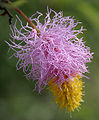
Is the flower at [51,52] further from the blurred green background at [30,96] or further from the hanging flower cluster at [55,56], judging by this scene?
the blurred green background at [30,96]

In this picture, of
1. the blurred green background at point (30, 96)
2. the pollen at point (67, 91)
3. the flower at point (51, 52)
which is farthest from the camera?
the blurred green background at point (30, 96)

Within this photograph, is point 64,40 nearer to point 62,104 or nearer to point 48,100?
point 62,104

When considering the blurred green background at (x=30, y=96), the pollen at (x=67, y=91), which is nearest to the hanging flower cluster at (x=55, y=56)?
the pollen at (x=67, y=91)

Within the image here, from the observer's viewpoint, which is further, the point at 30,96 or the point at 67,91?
the point at 30,96

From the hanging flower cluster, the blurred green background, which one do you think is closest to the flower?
the hanging flower cluster

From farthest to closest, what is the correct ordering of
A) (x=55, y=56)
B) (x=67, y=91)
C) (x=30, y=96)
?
(x=30, y=96) → (x=67, y=91) → (x=55, y=56)

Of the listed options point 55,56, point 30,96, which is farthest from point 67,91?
point 30,96

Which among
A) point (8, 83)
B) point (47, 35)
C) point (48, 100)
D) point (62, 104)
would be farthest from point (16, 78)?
point (47, 35)

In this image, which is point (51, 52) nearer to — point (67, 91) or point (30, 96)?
point (67, 91)
